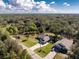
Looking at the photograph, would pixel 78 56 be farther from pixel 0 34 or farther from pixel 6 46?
pixel 0 34

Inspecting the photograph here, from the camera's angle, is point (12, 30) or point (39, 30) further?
point (39, 30)

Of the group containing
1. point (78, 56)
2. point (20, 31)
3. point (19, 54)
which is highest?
point (78, 56)

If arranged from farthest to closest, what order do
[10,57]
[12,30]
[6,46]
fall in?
[12,30] < [6,46] < [10,57]

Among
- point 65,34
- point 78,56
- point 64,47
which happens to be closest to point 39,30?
point 65,34

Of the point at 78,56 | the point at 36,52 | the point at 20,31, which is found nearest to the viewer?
the point at 78,56

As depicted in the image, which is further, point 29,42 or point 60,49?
point 29,42

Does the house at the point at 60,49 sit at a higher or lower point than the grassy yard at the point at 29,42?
higher

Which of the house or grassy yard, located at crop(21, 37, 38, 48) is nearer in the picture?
the house

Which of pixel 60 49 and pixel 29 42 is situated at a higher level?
pixel 60 49

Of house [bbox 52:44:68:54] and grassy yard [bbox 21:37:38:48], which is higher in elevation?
house [bbox 52:44:68:54]

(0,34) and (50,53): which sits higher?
(0,34)

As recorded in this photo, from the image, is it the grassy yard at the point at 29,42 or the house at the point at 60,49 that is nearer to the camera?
the house at the point at 60,49
